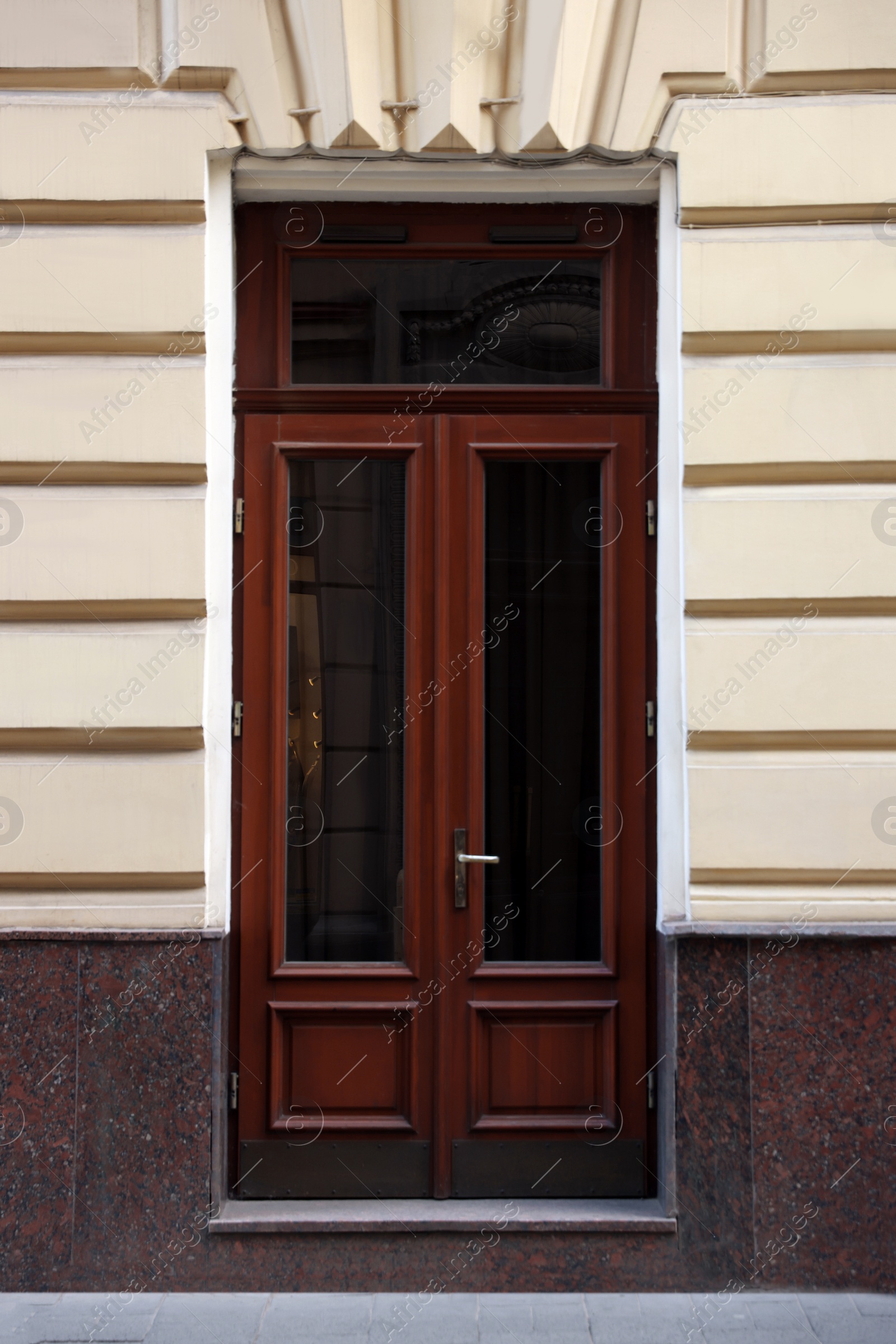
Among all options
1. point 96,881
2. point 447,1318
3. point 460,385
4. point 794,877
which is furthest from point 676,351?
point 447,1318

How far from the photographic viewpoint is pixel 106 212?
412cm

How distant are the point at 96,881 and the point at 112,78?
3208 millimetres

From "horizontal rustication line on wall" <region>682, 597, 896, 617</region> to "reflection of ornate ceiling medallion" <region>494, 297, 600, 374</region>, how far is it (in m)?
1.17

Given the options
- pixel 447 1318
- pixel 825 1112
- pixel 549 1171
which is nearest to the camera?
pixel 447 1318

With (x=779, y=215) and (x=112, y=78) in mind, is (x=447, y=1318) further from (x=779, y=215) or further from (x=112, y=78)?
(x=112, y=78)

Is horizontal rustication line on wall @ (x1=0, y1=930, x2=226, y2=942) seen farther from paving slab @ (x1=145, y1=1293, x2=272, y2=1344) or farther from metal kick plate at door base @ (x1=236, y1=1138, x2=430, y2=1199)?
paving slab @ (x1=145, y1=1293, x2=272, y2=1344)

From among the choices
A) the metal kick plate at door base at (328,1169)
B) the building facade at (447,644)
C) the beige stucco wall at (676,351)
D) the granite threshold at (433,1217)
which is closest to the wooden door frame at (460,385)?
the building facade at (447,644)

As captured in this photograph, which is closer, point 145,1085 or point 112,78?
point 145,1085

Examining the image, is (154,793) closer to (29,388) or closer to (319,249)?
(29,388)

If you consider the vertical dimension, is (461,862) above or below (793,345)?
below

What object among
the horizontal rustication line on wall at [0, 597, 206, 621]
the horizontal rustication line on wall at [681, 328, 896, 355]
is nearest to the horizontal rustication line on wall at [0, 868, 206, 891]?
the horizontal rustication line on wall at [0, 597, 206, 621]

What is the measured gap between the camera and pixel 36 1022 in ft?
13.1

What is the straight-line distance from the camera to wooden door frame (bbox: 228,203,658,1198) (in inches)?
171

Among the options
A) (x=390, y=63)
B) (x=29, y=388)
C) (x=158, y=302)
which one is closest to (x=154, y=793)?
(x=29, y=388)
